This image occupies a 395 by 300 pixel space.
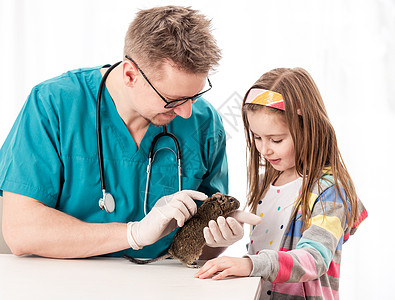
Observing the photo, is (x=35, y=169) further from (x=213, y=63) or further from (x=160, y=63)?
(x=213, y=63)

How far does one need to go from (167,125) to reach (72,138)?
0.33 meters

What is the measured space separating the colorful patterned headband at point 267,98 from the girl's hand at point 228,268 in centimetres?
57

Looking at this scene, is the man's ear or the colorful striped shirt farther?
the man's ear

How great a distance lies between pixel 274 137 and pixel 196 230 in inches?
15.8

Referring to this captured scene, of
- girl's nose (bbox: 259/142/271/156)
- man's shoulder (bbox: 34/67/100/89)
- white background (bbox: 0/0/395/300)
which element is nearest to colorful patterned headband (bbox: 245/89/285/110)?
girl's nose (bbox: 259/142/271/156)

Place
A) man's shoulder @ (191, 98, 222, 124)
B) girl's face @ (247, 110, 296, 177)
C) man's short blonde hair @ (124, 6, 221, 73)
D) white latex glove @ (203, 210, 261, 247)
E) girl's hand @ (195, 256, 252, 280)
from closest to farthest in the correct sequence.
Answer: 1. girl's hand @ (195, 256, 252, 280)
2. white latex glove @ (203, 210, 261, 247)
3. man's short blonde hair @ (124, 6, 221, 73)
4. girl's face @ (247, 110, 296, 177)
5. man's shoulder @ (191, 98, 222, 124)

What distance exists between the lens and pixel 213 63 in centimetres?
145

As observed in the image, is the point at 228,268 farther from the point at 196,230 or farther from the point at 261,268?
the point at 196,230

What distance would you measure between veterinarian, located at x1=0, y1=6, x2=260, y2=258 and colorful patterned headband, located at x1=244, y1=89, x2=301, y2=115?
0.16 meters

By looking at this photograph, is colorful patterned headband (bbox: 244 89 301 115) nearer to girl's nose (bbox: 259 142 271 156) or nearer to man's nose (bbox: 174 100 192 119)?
girl's nose (bbox: 259 142 271 156)

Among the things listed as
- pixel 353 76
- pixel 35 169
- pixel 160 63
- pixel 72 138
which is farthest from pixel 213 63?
pixel 353 76

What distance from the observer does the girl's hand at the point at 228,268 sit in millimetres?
1093

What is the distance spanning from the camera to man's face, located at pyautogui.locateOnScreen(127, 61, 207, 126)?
143 cm

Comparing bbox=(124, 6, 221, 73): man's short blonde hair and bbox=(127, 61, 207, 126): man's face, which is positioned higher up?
bbox=(124, 6, 221, 73): man's short blonde hair
